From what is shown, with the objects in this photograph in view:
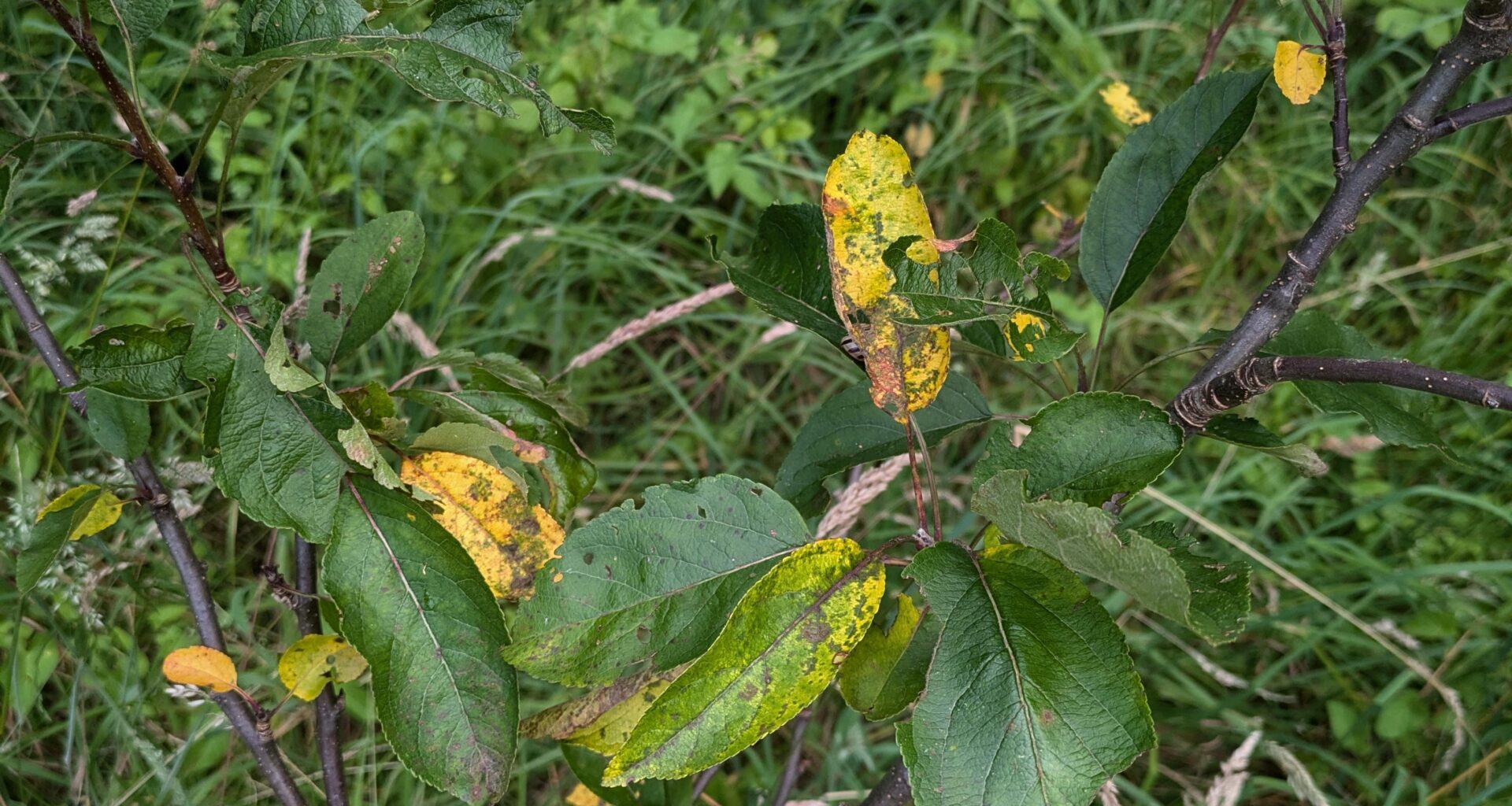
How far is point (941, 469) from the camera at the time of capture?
2.71 m

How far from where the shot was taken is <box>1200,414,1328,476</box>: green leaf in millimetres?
941

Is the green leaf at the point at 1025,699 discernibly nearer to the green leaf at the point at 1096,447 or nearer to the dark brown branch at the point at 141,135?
the green leaf at the point at 1096,447

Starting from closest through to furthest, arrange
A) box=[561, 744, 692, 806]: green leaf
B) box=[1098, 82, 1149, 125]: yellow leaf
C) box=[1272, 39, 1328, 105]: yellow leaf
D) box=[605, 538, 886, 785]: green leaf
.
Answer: box=[605, 538, 886, 785]: green leaf < box=[1272, 39, 1328, 105]: yellow leaf < box=[561, 744, 692, 806]: green leaf < box=[1098, 82, 1149, 125]: yellow leaf

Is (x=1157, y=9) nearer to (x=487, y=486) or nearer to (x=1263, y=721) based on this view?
(x=1263, y=721)

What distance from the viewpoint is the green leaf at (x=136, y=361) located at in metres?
1.03

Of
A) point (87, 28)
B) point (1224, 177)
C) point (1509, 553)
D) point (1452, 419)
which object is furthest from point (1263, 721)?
point (87, 28)

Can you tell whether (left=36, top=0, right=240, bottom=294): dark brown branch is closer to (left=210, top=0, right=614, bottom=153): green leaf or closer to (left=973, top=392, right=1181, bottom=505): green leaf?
(left=210, top=0, right=614, bottom=153): green leaf

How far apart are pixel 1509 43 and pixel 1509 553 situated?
2.21 m

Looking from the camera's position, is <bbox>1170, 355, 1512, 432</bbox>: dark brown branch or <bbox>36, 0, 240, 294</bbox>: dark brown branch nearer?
<bbox>1170, 355, 1512, 432</bbox>: dark brown branch

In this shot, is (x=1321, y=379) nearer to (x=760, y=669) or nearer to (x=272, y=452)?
(x=760, y=669)

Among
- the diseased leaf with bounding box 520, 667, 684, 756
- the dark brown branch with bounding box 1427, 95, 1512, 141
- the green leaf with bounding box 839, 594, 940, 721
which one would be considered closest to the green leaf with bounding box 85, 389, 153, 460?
the diseased leaf with bounding box 520, 667, 684, 756

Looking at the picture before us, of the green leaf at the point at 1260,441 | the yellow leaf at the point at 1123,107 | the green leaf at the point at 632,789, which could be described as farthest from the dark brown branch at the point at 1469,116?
the green leaf at the point at 632,789

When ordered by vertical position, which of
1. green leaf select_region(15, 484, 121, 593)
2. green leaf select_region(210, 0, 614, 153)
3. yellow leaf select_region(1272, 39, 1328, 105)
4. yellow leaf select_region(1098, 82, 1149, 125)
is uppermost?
green leaf select_region(210, 0, 614, 153)

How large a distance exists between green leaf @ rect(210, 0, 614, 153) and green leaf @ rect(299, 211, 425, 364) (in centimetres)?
26
